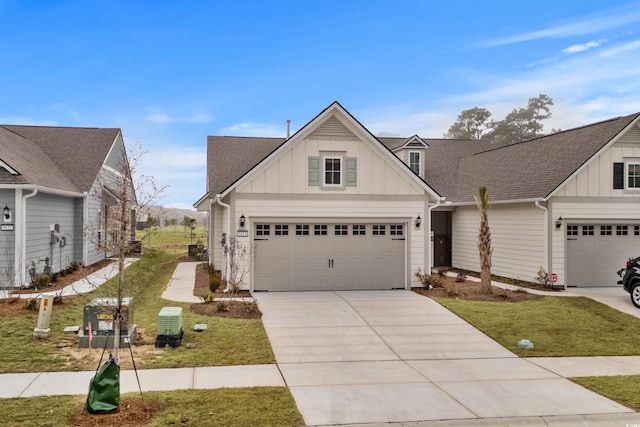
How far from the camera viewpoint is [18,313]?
12.4 m

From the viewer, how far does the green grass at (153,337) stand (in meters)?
8.92

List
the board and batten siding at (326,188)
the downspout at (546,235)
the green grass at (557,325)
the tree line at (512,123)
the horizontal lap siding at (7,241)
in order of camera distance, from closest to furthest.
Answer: the green grass at (557,325), the horizontal lap siding at (7,241), the board and batten siding at (326,188), the downspout at (546,235), the tree line at (512,123)

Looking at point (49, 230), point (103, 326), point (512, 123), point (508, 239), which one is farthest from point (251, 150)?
point (512, 123)

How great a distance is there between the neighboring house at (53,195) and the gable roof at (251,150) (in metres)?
4.16

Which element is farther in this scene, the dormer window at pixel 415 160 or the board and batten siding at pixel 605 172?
the dormer window at pixel 415 160

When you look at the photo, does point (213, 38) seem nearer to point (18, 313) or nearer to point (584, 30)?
point (18, 313)

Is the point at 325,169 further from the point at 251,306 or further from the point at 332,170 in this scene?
the point at 251,306

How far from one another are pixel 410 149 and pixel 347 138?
26.3ft

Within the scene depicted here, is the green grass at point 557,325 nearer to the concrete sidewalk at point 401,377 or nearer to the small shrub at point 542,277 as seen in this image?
the concrete sidewalk at point 401,377

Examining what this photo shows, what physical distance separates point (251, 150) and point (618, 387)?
20.4 m

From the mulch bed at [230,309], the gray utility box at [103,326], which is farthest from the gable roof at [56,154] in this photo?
the gray utility box at [103,326]

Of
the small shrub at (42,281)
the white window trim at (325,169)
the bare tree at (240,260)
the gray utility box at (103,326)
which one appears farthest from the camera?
the white window trim at (325,169)

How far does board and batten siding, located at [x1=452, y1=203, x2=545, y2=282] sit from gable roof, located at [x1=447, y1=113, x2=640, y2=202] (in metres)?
0.67

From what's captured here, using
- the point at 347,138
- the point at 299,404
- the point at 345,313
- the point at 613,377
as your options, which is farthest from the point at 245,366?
the point at 347,138
